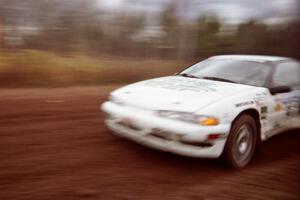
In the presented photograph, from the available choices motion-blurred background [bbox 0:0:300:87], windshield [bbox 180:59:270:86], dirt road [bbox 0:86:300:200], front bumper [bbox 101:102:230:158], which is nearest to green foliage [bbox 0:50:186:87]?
motion-blurred background [bbox 0:0:300:87]

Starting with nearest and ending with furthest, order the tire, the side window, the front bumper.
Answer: the front bumper → the tire → the side window

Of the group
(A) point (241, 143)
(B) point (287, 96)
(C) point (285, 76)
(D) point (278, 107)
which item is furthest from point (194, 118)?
(C) point (285, 76)

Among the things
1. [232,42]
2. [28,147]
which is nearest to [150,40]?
[232,42]

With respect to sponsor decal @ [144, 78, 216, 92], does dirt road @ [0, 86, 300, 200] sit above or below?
below

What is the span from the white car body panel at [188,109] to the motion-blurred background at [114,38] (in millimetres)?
4293

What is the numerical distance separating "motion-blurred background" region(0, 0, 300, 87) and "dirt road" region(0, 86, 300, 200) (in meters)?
4.52

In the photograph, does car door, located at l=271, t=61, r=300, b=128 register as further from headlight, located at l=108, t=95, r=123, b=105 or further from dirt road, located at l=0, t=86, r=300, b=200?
headlight, located at l=108, t=95, r=123, b=105

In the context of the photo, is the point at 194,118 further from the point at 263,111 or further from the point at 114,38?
the point at 114,38

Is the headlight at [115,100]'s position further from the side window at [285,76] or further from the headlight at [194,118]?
the side window at [285,76]

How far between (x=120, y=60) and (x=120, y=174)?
9644 mm

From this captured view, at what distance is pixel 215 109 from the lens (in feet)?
14.3

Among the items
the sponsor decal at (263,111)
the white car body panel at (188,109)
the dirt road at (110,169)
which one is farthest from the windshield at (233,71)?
the dirt road at (110,169)

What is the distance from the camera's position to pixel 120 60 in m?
13.7

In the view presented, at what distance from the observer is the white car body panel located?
4348mm
